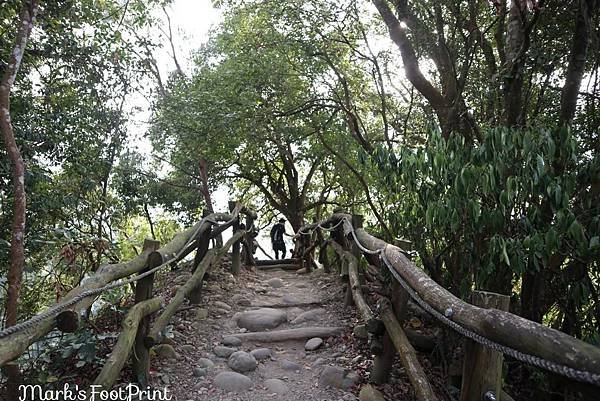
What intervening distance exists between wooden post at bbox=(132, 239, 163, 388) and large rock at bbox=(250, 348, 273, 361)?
1.03m

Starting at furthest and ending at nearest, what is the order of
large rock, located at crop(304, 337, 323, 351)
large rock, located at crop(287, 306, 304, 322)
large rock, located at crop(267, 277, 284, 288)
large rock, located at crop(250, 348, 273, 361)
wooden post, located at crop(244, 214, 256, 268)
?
wooden post, located at crop(244, 214, 256, 268) < large rock, located at crop(267, 277, 284, 288) < large rock, located at crop(287, 306, 304, 322) < large rock, located at crop(304, 337, 323, 351) < large rock, located at crop(250, 348, 273, 361)

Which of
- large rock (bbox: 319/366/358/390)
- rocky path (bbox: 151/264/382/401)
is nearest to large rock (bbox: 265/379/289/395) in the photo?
rocky path (bbox: 151/264/382/401)

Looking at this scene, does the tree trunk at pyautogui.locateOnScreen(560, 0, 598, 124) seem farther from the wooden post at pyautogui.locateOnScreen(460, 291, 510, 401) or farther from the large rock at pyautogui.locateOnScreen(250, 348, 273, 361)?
the large rock at pyautogui.locateOnScreen(250, 348, 273, 361)

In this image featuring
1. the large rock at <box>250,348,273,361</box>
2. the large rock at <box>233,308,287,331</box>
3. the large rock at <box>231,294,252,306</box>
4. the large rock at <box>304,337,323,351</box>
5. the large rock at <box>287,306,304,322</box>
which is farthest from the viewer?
the large rock at <box>231,294,252,306</box>

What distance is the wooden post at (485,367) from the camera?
177cm

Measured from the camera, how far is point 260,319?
15.3 ft

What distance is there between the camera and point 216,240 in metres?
6.74

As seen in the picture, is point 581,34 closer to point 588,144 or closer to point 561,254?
point 588,144

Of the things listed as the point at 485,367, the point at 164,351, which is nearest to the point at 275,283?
the point at 164,351

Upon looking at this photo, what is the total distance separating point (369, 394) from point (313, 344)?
1.11 meters

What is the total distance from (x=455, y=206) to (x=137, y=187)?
28.8ft

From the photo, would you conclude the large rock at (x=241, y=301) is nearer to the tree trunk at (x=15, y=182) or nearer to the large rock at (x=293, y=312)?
the large rock at (x=293, y=312)

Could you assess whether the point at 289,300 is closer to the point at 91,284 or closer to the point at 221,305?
the point at 221,305

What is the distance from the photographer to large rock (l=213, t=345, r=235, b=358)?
12.9 feet
